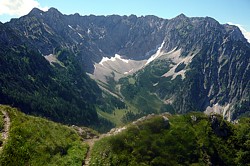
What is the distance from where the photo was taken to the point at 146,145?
2379 inches

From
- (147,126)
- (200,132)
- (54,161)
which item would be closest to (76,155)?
(54,161)

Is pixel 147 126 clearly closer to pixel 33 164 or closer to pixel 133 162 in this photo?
pixel 133 162

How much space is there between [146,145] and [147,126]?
223 inches

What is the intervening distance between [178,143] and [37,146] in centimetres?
2591

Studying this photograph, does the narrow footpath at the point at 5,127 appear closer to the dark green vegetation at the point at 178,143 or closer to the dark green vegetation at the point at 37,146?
the dark green vegetation at the point at 37,146

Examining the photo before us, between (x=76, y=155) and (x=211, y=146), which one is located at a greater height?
(x=211, y=146)

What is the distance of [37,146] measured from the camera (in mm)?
50625

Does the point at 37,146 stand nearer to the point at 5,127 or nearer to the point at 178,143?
the point at 5,127

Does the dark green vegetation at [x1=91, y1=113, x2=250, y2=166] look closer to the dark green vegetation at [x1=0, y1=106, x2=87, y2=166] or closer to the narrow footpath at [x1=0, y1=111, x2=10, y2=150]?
the dark green vegetation at [x1=0, y1=106, x2=87, y2=166]

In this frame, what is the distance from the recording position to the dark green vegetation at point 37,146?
147ft

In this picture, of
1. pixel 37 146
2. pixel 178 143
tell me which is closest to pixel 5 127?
pixel 37 146

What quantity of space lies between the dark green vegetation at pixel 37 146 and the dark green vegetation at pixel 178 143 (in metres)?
3.88

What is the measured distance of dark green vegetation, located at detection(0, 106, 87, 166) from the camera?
44844 mm

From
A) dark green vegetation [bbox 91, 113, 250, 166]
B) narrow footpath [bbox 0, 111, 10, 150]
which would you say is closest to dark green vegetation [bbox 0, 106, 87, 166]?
narrow footpath [bbox 0, 111, 10, 150]
